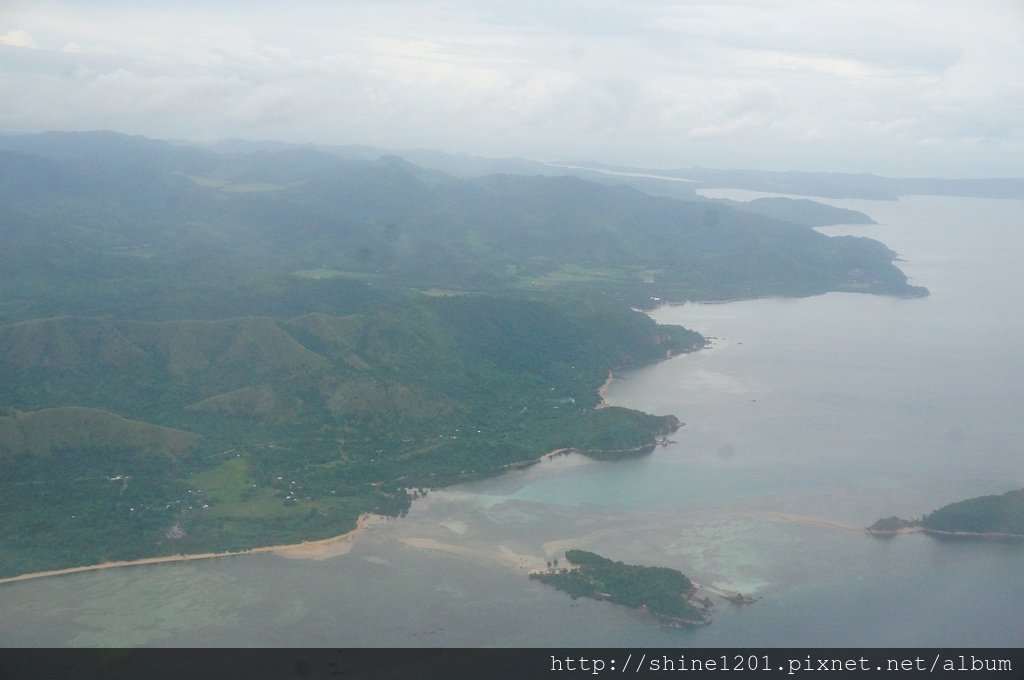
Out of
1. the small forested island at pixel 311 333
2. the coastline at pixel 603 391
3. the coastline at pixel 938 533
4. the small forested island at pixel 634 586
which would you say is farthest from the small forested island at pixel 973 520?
the coastline at pixel 603 391

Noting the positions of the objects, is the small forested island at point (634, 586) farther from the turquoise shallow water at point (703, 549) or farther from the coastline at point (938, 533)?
the coastline at point (938, 533)

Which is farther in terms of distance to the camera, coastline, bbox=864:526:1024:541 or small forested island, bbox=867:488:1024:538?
small forested island, bbox=867:488:1024:538

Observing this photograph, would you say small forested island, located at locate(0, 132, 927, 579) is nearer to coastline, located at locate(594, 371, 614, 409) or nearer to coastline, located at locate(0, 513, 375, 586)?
coastline, located at locate(0, 513, 375, 586)

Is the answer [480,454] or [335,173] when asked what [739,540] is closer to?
[480,454]

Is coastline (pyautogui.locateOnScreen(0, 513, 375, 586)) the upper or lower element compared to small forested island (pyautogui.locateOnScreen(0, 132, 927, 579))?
lower

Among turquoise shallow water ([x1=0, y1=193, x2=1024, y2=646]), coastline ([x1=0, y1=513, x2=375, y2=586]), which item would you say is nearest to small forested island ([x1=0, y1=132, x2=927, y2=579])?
coastline ([x1=0, y1=513, x2=375, y2=586])
